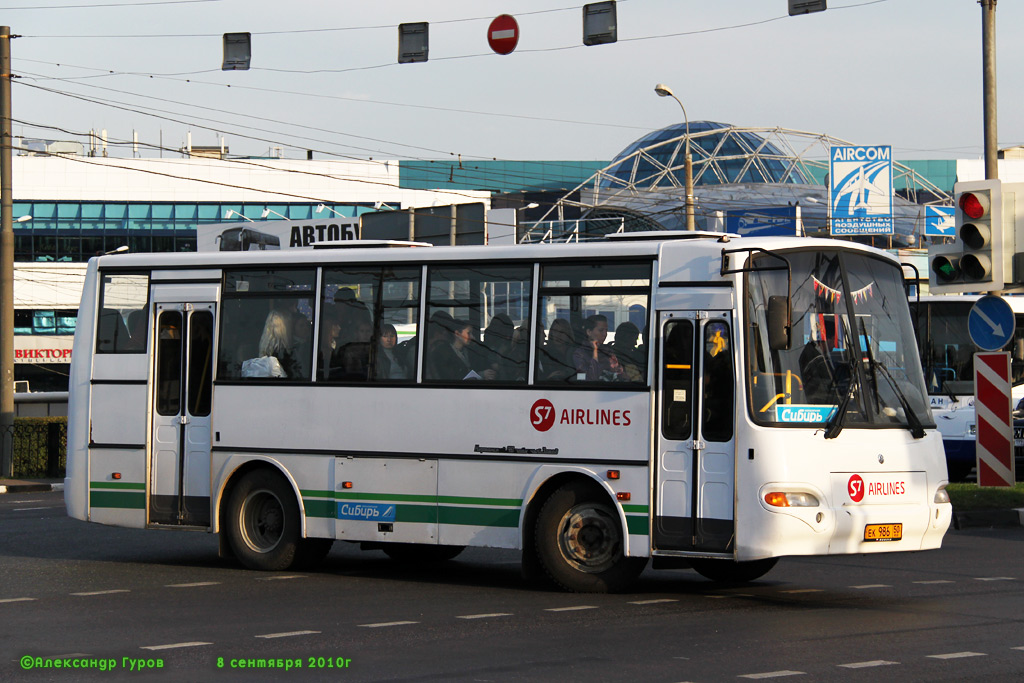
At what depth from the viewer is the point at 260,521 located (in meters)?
13.2

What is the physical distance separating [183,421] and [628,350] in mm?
4658

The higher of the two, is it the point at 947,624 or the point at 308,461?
the point at 308,461

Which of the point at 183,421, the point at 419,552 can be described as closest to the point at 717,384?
the point at 419,552

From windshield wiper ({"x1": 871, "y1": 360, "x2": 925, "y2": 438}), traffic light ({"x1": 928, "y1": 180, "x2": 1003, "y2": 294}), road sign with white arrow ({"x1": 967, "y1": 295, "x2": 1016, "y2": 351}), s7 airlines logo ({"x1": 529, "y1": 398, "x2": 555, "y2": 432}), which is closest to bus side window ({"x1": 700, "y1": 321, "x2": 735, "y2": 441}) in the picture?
windshield wiper ({"x1": 871, "y1": 360, "x2": 925, "y2": 438})

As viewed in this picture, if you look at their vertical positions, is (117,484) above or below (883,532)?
above

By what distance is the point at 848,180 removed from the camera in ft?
163

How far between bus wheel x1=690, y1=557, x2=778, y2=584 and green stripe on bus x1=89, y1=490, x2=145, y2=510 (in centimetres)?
541

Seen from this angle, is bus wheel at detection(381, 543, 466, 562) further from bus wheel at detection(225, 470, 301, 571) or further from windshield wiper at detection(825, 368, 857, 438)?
windshield wiper at detection(825, 368, 857, 438)

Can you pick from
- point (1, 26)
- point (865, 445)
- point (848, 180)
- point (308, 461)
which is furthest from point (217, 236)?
point (865, 445)

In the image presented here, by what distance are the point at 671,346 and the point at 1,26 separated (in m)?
21.8

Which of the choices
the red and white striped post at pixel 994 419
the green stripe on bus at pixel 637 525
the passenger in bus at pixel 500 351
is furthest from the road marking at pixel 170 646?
the red and white striped post at pixel 994 419

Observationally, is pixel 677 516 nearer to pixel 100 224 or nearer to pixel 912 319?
pixel 912 319

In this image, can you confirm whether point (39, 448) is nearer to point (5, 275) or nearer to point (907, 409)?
point (5, 275)

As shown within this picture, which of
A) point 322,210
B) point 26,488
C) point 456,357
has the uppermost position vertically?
point 322,210
